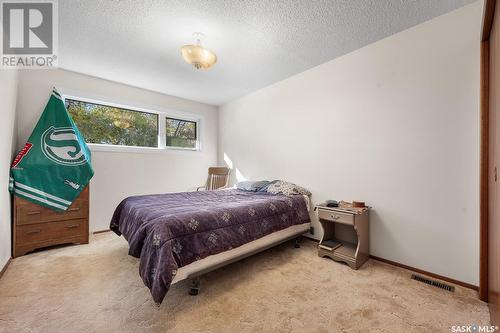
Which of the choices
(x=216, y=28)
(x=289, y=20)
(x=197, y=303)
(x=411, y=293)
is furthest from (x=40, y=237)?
(x=411, y=293)

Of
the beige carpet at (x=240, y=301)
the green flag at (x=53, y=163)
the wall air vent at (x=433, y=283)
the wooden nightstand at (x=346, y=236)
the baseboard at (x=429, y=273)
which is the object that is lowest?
the beige carpet at (x=240, y=301)

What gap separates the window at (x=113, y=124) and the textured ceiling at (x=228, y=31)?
59cm

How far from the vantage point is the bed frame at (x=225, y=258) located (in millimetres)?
1699

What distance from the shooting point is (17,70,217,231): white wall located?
2955mm

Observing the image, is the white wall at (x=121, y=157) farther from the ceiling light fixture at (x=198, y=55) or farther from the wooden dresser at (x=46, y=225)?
the ceiling light fixture at (x=198, y=55)

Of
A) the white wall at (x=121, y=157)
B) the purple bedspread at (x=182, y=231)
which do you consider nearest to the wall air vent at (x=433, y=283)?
the purple bedspread at (x=182, y=231)

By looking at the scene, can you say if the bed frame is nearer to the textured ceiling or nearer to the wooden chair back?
the wooden chair back

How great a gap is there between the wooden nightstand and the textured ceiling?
2.02 metres

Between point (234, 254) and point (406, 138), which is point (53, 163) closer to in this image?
point (234, 254)

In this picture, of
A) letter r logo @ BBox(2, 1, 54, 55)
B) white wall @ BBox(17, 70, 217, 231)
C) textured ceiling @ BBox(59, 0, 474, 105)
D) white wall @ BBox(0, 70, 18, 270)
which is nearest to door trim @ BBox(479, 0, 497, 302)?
textured ceiling @ BBox(59, 0, 474, 105)

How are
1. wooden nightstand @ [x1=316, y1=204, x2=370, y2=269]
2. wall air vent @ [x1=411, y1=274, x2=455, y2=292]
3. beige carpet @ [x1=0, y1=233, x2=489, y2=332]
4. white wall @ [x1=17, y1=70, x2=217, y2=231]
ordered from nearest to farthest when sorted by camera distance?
beige carpet @ [x1=0, y1=233, x2=489, y2=332], wall air vent @ [x1=411, y1=274, x2=455, y2=292], wooden nightstand @ [x1=316, y1=204, x2=370, y2=269], white wall @ [x1=17, y1=70, x2=217, y2=231]

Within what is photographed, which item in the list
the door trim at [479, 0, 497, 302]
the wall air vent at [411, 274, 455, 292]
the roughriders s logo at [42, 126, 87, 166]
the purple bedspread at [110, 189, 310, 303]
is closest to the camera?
the purple bedspread at [110, 189, 310, 303]

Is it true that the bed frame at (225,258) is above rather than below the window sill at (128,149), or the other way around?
below

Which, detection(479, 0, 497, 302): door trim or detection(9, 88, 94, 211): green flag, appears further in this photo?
detection(9, 88, 94, 211): green flag
